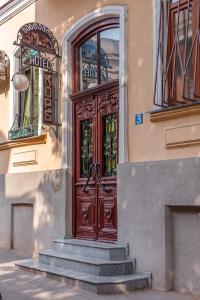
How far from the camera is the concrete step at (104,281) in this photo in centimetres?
639

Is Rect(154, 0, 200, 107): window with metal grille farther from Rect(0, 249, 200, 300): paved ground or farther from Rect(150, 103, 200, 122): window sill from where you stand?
Rect(0, 249, 200, 300): paved ground

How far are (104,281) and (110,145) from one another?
7.86ft

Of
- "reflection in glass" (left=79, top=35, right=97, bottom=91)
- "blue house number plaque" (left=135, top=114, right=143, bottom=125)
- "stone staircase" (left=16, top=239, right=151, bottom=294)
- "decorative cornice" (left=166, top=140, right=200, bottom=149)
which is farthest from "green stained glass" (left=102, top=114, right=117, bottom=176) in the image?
"decorative cornice" (left=166, top=140, right=200, bottom=149)

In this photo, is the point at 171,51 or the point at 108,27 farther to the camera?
the point at 108,27

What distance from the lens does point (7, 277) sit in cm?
760

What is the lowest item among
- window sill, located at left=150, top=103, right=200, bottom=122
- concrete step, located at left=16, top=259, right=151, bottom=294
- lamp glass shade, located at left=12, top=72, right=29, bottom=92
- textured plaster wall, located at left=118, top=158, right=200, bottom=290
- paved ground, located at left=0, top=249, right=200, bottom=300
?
paved ground, located at left=0, top=249, right=200, bottom=300

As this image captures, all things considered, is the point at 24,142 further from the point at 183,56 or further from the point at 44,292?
the point at 183,56

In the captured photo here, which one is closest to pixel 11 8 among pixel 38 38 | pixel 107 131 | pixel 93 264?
pixel 38 38

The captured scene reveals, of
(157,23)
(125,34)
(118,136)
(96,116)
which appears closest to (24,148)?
(96,116)

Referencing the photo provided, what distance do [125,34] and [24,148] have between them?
3.52 metres

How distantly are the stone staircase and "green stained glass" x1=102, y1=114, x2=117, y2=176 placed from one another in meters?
1.21

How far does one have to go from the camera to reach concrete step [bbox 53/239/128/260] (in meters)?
7.09

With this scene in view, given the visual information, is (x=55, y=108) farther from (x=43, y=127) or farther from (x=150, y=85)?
(x=150, y=85)

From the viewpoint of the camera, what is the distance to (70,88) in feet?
29.2
